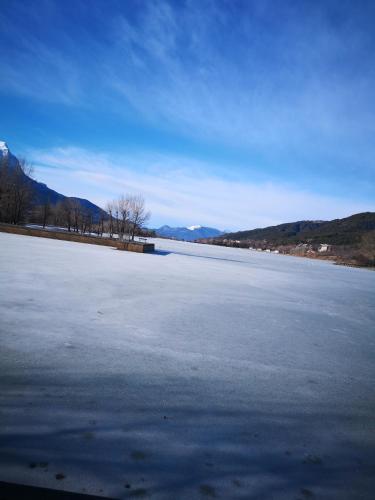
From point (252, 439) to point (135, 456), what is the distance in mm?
930

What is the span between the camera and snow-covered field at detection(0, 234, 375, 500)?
1.71m

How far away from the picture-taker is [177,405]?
2453 mm

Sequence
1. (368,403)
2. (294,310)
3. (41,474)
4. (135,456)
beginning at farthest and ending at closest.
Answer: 1. (294,310)
2. (368,403)
3. (135,456)
4. (41,474)

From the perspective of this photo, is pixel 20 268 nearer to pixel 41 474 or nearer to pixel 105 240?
pixel 41 474

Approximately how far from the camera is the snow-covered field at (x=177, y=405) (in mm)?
1708

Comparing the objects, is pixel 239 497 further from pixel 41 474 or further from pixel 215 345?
pixel 215 345

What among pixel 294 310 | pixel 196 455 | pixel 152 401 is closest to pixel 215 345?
pixel 152 401

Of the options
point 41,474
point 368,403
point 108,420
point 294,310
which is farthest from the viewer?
point 294,310

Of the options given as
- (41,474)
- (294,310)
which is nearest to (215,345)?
(41,474)

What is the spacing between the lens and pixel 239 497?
161cm

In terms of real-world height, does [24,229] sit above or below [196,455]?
above

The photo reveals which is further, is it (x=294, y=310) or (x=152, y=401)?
(x=294, y=310)

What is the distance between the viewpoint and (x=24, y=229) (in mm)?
22375

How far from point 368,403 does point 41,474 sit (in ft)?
10.5
